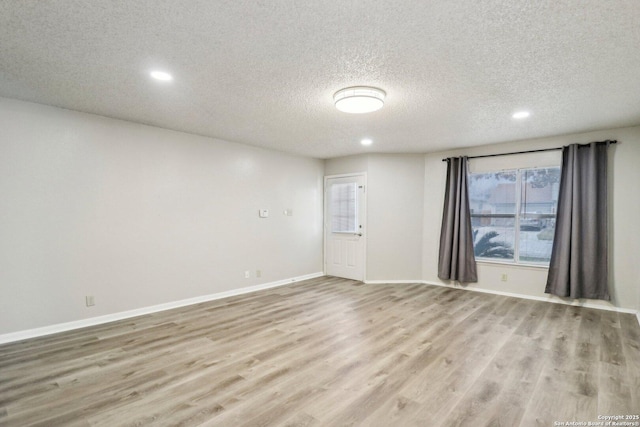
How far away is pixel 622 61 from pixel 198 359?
438 centimetres

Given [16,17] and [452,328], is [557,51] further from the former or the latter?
[16,17]

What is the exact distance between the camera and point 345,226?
6391 mm

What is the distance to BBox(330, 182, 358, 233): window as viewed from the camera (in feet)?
20.5

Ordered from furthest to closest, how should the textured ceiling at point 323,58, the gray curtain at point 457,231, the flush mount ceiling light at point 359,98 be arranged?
the gray curtain at point 457,231, the flush mount ceiling light at point 359,98, the textured ceiling at point 323,58

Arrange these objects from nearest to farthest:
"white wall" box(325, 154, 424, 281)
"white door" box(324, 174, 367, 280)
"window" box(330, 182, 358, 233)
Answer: "white wall" box(325, 154, 424, 281) → "white door" box(324, 174, 367, 280) → "window" box(330, 182, 358, 233)

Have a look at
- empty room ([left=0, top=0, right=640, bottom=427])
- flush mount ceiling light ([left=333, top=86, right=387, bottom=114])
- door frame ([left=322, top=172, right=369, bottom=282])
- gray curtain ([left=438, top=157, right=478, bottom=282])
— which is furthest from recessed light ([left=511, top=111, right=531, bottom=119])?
door frame ([left=322, top=172, right=369, bottom=282])

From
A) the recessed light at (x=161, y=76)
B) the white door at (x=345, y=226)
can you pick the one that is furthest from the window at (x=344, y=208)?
the recessed light at (x=161, y=76)

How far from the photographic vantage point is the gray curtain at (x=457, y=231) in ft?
17.7

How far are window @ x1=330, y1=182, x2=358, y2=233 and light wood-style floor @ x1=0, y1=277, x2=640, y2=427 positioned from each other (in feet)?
7.78

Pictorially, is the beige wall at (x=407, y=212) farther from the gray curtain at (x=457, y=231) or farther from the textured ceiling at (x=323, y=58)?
the textured ceiling at (x=323, y=58)

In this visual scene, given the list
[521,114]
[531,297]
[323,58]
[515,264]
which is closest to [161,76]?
[323,58]

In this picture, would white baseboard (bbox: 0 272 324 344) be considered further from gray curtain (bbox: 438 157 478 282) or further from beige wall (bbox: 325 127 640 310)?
gray curtain (bbox: 438 157 478 282)

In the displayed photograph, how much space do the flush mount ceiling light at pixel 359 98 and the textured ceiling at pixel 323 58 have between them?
0.10 metres

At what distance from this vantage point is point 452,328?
360 centimetres
